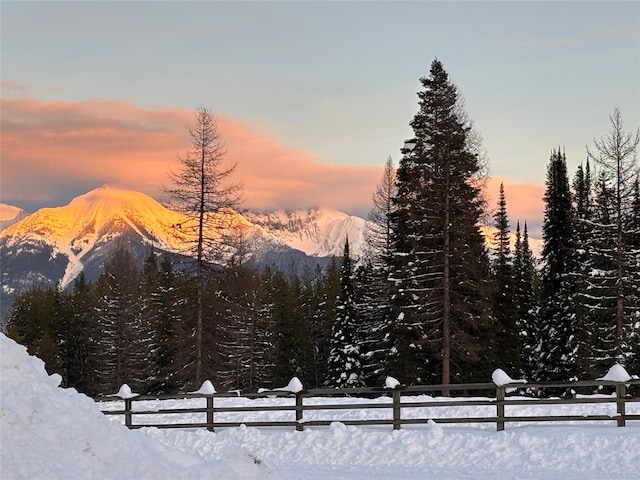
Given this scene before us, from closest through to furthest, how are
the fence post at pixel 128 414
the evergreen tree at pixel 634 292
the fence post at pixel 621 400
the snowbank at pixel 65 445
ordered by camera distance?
the snowbank at pixel 65 445 < the fence post at pixel 621 400 < the fence post at pixel 128 414 < the evergreen tree at pixel 634 292

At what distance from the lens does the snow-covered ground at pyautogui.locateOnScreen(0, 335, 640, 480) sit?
308 inches

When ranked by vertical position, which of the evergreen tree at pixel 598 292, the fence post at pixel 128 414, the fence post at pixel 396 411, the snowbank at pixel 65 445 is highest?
the evergreen tree at pixel 598 292

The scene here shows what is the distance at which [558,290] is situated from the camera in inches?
1668

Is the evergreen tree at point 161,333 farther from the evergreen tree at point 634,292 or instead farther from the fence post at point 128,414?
the evergreen tree at point 634,292

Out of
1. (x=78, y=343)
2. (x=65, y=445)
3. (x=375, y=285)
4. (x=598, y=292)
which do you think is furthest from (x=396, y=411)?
(x=78, y=343)

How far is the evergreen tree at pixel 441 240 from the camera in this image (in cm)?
2950

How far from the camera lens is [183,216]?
33.6 metres

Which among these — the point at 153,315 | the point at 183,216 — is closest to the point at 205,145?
the point at 183,216

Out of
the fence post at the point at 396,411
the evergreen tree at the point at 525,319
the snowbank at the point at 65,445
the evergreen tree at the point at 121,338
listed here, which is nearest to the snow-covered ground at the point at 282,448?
the snowbank at the point at 65,445

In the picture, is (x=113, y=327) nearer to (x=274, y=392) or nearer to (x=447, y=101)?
(x=447, y=101)

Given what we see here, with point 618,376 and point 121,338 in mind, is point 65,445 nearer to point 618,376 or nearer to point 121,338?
point 618,376

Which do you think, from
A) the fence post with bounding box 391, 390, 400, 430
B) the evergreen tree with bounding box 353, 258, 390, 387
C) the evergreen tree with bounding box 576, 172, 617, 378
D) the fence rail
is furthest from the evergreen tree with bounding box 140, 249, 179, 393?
the fence post with bounding box 391, 390, 400, 430

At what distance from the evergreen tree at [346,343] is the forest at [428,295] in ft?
0.31

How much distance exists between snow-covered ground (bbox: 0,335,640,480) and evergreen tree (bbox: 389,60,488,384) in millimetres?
11323
